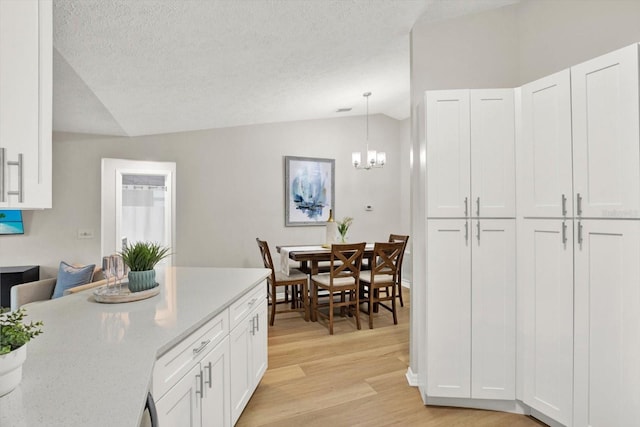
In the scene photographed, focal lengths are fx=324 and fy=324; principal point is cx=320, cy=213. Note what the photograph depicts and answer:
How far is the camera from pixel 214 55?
2420 millimetres

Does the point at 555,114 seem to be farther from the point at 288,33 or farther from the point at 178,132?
the point at 178,132

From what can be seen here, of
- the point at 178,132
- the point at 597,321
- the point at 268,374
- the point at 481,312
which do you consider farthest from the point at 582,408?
the point at 178,132

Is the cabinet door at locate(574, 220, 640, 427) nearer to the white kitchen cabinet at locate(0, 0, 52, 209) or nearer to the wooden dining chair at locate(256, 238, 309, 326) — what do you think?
the white kitchen cabinet at locate(0, 0, 52, 209)

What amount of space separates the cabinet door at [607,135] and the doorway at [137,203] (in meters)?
4.19

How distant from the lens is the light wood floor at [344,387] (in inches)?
80.5

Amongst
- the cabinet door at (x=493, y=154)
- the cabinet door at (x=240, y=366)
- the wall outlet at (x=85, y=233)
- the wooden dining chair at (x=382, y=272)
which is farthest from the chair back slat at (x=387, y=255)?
the wall outlet at (x=85, y=233)

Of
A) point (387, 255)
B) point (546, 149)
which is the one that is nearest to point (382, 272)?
point (387, 255)

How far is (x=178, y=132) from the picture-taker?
436 cm

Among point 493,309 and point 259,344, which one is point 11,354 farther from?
point 493,309

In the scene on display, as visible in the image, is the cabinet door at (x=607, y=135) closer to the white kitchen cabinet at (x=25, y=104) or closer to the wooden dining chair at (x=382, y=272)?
the wooden dining chair at (x=382, y=272)

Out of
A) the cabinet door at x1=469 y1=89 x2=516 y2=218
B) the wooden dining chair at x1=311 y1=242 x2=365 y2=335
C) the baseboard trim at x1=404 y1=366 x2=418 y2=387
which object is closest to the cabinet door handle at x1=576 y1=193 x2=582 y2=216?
the cabinet door at x1=469 y1=89 x2=516 y2=218

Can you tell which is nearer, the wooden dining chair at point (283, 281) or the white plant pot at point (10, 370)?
the white plant pot at point (10, 370)

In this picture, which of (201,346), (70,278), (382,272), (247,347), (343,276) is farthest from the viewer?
(382,272)

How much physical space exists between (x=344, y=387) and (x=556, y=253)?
5.56 feet
